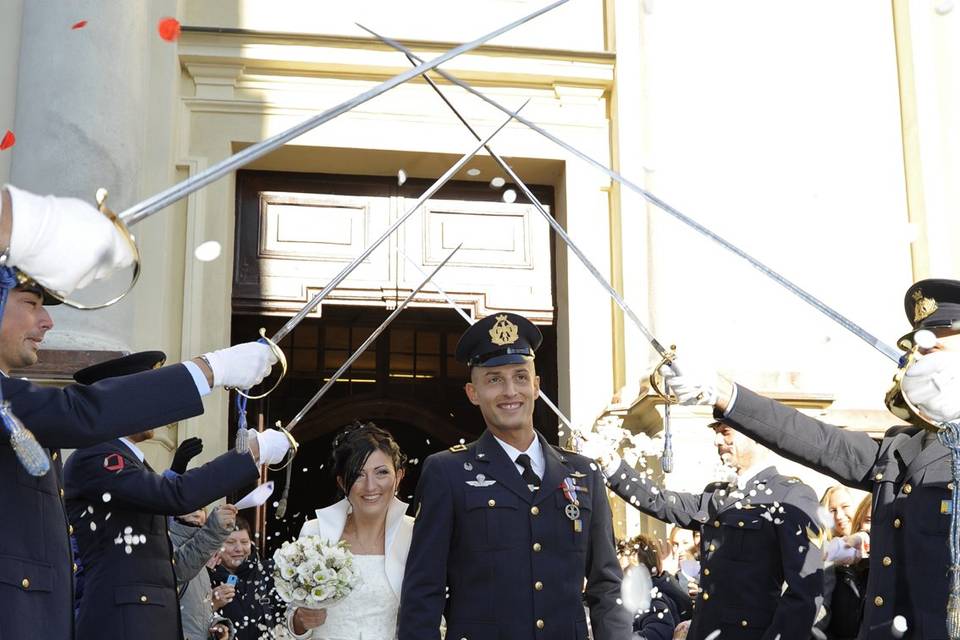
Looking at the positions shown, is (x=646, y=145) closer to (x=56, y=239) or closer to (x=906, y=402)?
(x=906, y=402)

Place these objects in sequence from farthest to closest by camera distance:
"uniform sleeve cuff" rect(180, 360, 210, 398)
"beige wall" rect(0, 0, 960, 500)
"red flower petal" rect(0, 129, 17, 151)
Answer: "beige wall" rect(0, 0, 960, 500), "red flower petal" rect(0, 129, 17, 151), "uniform sleeve cuff" rect(180, 360, 210, 398)

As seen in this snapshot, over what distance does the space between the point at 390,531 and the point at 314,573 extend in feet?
1.57

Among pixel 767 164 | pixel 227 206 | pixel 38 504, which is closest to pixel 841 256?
pixel 767 164

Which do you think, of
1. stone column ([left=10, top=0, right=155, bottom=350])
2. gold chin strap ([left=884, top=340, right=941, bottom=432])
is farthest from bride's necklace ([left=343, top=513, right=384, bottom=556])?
stone column ([left=10, top=0, right=155, bottom=350])

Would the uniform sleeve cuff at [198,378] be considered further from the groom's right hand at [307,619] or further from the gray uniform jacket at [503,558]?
the groom's right hand at [307,619]

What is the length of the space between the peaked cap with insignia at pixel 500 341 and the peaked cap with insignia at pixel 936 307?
115cm

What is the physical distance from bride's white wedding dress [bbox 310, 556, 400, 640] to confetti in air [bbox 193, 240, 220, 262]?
11.1ft

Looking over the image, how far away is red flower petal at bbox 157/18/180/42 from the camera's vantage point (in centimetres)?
751

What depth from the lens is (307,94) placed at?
7773 mm

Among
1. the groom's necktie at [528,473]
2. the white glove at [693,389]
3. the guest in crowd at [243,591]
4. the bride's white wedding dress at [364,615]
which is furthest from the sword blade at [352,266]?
the guest in crowd at [243,591]

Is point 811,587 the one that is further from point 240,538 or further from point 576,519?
point 240,538

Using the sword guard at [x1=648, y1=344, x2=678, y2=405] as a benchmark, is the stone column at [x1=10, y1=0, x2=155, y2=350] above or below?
above

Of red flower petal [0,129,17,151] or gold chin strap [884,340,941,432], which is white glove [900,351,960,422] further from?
red flower petal [0,129,17,151]

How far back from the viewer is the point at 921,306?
4004mm
